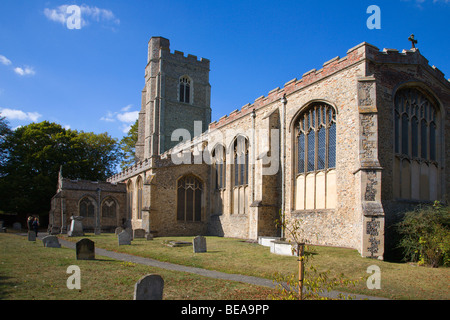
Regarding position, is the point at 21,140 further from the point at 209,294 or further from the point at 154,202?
the point at 209,294

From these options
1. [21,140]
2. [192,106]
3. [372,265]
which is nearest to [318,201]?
[372,265]

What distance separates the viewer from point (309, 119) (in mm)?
17016

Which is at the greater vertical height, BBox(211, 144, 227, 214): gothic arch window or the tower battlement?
the tower battlement

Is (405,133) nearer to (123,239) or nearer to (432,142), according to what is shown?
(432,142)

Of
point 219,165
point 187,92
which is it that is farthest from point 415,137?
point 187,92

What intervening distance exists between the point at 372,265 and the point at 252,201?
31.1ft

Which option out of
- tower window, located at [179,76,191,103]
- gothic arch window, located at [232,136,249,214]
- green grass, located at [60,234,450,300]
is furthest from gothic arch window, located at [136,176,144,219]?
tower window, located at [179,76,191,103]

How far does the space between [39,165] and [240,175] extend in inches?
978

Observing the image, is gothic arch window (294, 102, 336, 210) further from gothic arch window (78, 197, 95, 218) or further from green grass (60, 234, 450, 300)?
gothic arch window (78, 197, 95, 218)

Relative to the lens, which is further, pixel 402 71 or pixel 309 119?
pixel 309 119

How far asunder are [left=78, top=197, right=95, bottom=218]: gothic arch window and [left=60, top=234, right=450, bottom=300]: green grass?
54.8 feet

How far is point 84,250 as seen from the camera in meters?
11.2

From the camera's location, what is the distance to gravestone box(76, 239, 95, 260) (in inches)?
438

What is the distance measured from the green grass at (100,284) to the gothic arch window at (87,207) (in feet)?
65.4
